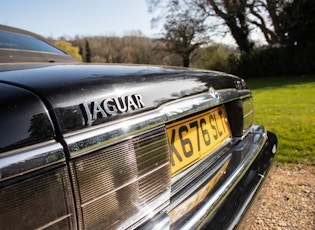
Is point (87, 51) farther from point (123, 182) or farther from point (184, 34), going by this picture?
point (123, 182)

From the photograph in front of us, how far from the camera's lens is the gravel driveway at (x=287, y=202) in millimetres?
2107

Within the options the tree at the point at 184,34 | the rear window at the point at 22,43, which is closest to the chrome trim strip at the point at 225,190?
the rear window at the point at 22,43

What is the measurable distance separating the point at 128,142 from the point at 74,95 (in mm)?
261

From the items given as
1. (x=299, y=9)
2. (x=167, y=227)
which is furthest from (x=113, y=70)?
(x=299, y=9)

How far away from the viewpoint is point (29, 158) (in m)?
0.75

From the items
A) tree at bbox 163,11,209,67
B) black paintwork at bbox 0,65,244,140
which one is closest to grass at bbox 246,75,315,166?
black paintwork at bbox 0,65,244,140

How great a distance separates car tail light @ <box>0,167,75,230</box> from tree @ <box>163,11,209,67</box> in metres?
25.3

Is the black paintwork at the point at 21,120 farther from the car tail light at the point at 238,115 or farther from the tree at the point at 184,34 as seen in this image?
the tree at the point at 184,34

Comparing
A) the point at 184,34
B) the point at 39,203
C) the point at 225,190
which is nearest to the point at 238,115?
the point at 225,190

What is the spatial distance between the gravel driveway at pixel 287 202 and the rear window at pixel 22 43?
2.26 meters

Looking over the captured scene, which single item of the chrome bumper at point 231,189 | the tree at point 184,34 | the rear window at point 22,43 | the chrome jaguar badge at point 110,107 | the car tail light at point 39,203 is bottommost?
the chrome bumper at point 231,189

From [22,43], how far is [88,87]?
1.95 m

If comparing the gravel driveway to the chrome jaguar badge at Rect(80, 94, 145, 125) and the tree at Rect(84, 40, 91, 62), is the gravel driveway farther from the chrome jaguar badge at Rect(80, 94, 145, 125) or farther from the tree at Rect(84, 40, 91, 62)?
the tree at Rect(84, 40, 91, 62)

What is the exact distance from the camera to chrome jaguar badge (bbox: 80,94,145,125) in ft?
2.98
